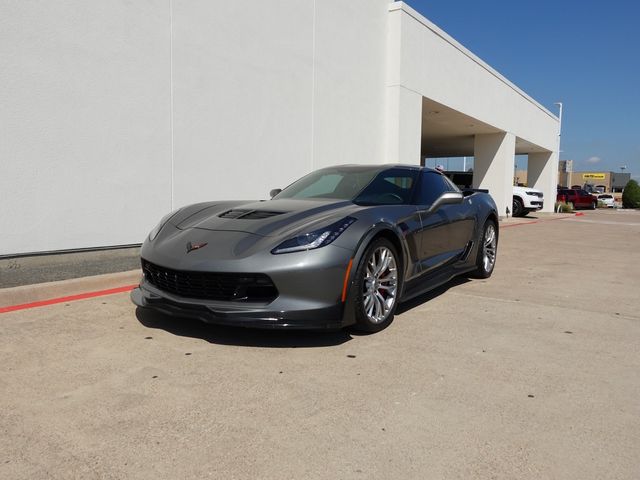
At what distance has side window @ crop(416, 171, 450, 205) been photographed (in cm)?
486

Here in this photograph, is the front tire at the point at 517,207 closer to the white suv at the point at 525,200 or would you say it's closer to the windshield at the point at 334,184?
the white suv at the point at 525,200

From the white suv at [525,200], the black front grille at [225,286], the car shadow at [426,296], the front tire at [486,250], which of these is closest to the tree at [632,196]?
the white suv at [525,200]

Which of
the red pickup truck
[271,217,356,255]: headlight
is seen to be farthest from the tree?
[271,217,356,255]: headlight

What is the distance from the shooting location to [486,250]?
6.46 metres

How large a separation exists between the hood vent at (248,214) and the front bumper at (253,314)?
2.91 feet

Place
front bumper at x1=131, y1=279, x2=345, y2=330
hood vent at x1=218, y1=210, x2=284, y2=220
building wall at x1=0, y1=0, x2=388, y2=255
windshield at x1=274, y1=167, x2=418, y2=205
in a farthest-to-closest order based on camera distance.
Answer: building wall at x1=0, y1=0, x2=388, y2=255 → windshield at x1=274, y1=167, x2=418, y2=205 → hood vent at x1=218, y1=210, x2=284, y2=220 → front bumper at x1=131, y1=279, x2=345, y2=330

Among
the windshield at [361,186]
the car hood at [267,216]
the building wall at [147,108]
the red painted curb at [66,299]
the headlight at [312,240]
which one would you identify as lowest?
the red painted curb at [66,299]

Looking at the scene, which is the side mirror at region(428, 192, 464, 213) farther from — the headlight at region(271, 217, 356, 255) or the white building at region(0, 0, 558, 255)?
the white building at region(0, 0, 558, 255)

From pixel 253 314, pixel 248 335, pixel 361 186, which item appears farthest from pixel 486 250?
pixel 253 314

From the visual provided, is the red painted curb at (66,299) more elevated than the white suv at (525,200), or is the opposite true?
the white suv at (525,200)

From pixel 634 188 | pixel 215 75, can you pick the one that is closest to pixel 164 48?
pixel 215 75

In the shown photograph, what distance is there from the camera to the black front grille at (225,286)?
133 inches

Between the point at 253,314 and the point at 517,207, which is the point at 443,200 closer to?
the point at 253,314

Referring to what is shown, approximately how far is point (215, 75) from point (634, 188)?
192 feet
